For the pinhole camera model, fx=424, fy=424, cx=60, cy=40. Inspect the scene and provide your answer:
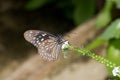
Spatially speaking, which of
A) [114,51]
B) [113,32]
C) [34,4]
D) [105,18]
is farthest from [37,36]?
[34,4]

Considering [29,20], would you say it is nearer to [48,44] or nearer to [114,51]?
[114,51]

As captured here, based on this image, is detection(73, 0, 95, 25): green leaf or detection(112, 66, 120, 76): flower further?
detection(73, 0, 95, 25): green leaf

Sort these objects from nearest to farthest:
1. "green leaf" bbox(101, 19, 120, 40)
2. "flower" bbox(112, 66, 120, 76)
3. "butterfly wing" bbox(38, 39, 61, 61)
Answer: "flower" bbox(112, 66, 120, 76)
"butterfly wing" bbox(38, 39, 61, 61)
"green leaf" bbox(101, 19, 120, 40)

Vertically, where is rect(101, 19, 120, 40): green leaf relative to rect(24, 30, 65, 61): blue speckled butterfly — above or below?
above

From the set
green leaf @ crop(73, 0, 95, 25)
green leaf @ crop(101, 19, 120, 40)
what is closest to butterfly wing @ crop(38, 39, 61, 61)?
green leaf @ crop(101, 19, 120, 40)

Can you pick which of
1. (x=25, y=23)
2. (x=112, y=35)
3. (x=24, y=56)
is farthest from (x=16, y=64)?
(x=112, y=35)

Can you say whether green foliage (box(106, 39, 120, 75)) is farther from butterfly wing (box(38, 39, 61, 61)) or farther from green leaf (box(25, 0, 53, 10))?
green leaf (box(25, 0, 53, 10))

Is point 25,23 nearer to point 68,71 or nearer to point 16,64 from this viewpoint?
point 16,64
